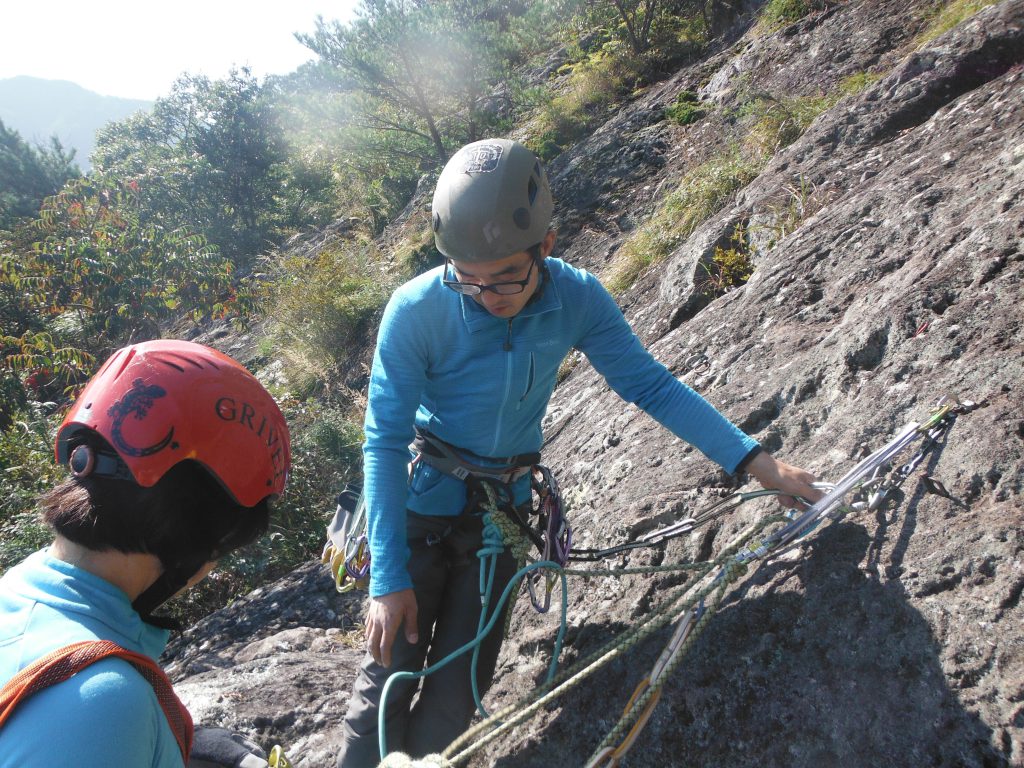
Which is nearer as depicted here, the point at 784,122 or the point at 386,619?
the point at 386,619

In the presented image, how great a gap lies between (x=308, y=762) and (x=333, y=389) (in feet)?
26.9

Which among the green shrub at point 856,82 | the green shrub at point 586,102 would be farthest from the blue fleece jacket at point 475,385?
the green shrub at point 586,102

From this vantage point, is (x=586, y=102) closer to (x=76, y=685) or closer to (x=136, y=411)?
(x=136, y=411)

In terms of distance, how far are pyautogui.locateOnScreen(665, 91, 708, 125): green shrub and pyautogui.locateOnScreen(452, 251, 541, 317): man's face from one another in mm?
7901

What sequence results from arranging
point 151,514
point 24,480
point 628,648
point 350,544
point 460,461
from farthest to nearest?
point 24,480 < point 350,544 < point 460,461 < point 628,648 < point 151,514

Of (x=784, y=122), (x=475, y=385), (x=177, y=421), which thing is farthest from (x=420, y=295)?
(x=784, y=122)

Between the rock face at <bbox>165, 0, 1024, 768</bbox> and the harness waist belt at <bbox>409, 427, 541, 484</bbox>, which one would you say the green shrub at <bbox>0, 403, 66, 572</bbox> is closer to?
the rock face at <bbox>165, 0, 1024, 768</bbox>

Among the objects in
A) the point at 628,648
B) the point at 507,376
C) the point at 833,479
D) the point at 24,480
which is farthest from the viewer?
the point at 24,480

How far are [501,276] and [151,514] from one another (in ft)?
3.67

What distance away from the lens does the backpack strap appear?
114 centimetres

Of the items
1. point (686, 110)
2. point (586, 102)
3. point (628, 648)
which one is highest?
point (586, 102)

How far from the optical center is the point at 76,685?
1177 mm

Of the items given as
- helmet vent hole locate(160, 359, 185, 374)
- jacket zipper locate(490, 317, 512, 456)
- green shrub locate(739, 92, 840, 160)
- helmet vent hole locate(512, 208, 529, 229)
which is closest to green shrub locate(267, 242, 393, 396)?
green shrub locate(739, 92, 840, 160)

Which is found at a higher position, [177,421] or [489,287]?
[177,421]
